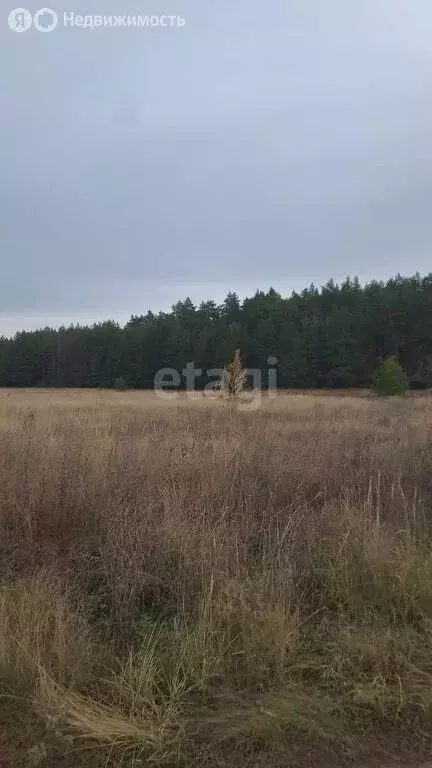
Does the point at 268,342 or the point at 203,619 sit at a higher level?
the point at 268,342

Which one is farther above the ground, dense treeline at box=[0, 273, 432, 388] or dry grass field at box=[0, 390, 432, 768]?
dense treeline at box=[0, 273, 432, 388]

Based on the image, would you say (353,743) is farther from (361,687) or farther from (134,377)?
(134,377)

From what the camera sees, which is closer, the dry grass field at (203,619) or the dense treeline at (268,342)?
the dry grass field at (203,619)

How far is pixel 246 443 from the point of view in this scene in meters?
6.13

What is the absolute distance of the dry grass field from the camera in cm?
205

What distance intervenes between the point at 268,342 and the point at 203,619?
6076 centimetres

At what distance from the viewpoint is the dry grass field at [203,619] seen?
2.05 meters

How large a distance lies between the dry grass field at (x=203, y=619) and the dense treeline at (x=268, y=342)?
2006 inches

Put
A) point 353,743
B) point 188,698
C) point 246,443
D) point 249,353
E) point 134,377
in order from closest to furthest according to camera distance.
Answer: point 353,743 < point 188,698 < point 246,443 < point 249,353 < point 134,377

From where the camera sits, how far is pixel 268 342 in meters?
62.7

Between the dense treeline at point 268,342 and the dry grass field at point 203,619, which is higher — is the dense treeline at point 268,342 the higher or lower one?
the higher one

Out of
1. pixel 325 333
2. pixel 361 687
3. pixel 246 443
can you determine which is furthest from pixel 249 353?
pixel 361 687

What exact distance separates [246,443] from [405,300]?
53609mm

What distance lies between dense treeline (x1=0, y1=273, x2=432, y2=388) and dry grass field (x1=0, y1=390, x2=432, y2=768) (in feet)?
167
